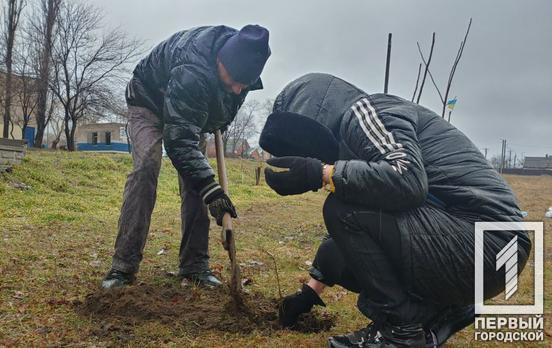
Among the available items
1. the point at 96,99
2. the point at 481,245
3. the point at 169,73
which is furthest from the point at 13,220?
the point at 96,99

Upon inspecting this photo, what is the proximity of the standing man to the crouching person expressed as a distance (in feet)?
2.51

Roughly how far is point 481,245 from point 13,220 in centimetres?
556

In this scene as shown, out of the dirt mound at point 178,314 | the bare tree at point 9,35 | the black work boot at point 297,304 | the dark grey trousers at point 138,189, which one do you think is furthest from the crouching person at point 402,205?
the bare tree at point 9,35

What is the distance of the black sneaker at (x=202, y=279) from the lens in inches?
137

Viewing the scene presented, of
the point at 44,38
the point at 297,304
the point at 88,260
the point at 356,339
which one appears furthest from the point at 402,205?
the point at 44,38

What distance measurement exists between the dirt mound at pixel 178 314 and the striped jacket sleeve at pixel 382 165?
97 centimetres

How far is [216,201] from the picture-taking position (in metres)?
2.90

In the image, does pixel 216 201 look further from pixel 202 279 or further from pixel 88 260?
pixel 88 260

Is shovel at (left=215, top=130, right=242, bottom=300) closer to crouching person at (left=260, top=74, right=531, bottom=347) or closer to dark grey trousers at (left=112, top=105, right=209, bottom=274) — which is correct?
dark grey trousers at (left=112, top=105, right=209, bottom=274)

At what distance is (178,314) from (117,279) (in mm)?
671

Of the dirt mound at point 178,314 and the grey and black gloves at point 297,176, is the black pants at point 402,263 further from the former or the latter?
the dirt mound at point 178,314

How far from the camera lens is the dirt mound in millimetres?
2578

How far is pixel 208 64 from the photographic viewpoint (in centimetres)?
302

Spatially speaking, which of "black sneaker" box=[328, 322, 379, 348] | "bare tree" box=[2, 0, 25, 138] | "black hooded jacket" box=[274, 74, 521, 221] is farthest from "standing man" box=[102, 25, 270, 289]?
"bare tree" box=[2, 0, 25, 138]
